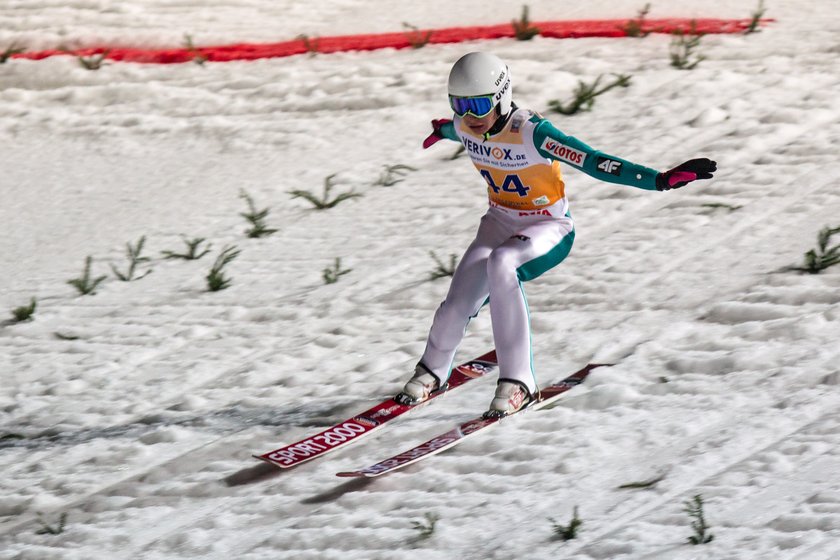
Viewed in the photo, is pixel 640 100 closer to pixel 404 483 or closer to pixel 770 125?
pixel 770 125

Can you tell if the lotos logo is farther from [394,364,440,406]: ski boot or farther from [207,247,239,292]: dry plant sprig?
[207,247,239,292]: dry plant sprig

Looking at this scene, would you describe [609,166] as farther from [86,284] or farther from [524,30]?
[524,30]

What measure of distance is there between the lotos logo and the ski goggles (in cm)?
28

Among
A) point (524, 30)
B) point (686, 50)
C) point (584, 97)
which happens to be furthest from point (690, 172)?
point (524, 30)

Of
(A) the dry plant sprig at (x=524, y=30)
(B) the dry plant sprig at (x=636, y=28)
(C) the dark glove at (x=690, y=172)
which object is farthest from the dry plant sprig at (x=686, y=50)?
(C) the dark glove at (x=690, y=172)

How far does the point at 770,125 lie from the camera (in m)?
8.11

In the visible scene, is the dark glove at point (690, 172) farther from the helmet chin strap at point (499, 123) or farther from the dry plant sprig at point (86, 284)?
the dry plant sprig at point (86, 284)

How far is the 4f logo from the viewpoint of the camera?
4867mm

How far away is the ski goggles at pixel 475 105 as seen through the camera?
511cm

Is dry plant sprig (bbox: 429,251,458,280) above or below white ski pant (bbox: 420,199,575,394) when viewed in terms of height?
below

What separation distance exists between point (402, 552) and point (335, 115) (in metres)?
5.83

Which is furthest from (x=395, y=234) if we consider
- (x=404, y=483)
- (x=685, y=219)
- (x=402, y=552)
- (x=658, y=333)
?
(x=402, y=552)

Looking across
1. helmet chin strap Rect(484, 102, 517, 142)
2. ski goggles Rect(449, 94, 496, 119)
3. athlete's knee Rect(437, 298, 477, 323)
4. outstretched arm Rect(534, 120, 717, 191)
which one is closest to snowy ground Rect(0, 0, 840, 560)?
athlete's knee Rect(437, 298, 477, 323)

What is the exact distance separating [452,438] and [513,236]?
94 cm
